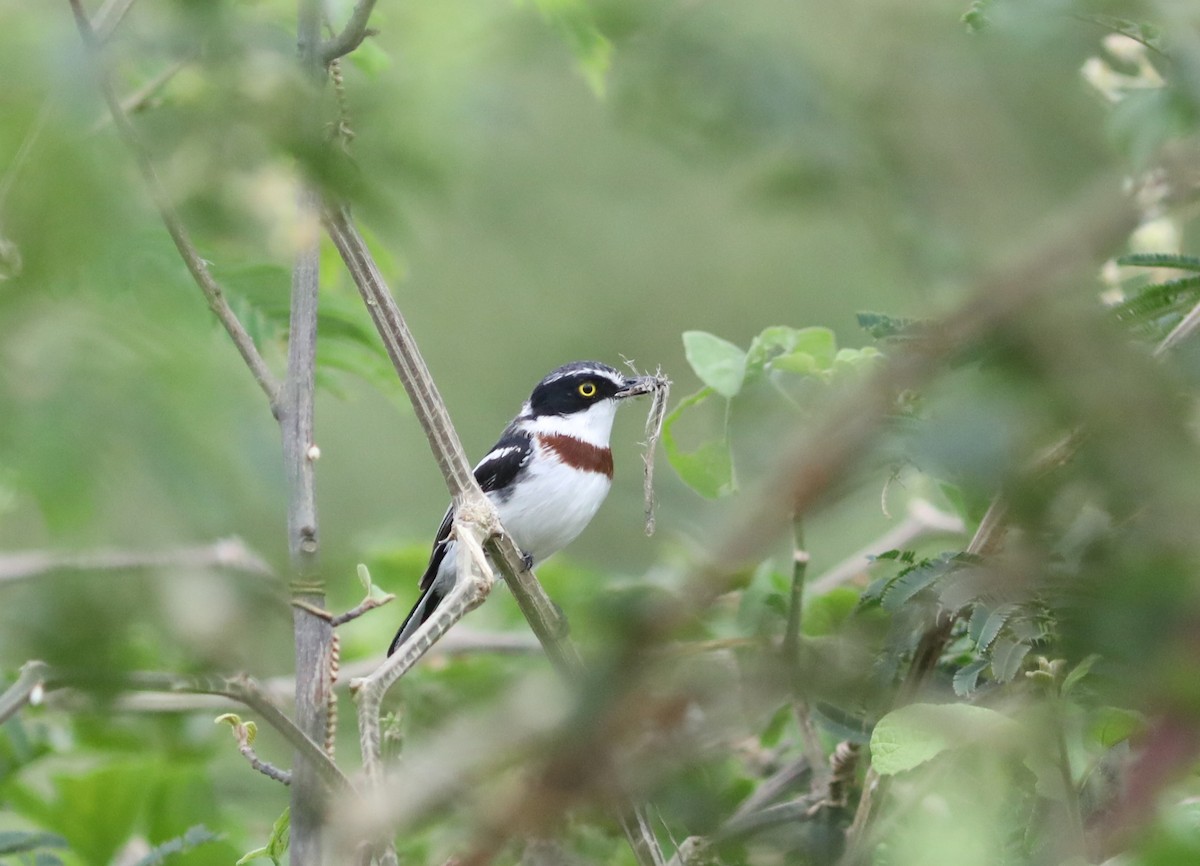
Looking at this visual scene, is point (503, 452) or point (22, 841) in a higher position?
point (22, 841)

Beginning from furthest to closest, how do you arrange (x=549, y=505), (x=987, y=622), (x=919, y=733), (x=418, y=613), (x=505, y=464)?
(x=505, y=464) < (x=549, y=505) < (x=418, y=613) < (x=987, y=622) < (x=919, y=733)

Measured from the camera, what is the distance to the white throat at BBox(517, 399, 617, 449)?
448cm

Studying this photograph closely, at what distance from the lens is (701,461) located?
1842 mm

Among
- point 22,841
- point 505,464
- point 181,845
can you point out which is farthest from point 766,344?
point 505,464

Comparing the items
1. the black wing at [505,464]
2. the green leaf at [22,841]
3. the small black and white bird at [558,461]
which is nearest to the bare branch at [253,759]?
the green leaf at [22,841]

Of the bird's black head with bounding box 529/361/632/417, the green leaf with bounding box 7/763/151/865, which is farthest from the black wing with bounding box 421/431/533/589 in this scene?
the green leaf with bounding box 7/763/151/865

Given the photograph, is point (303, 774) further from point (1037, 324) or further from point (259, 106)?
point (1037, 324)

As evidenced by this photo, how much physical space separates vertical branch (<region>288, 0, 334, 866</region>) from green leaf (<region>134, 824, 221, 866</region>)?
1.71 feet

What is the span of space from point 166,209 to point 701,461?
0.93 meters

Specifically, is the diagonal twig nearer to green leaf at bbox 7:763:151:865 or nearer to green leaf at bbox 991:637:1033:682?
green leaf at bbox 991:637:1033:682

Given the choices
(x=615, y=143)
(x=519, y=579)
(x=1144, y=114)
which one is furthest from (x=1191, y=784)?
(x=615, y=143)

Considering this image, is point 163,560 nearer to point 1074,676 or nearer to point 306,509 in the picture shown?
point 306,509

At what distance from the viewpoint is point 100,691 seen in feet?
2.43

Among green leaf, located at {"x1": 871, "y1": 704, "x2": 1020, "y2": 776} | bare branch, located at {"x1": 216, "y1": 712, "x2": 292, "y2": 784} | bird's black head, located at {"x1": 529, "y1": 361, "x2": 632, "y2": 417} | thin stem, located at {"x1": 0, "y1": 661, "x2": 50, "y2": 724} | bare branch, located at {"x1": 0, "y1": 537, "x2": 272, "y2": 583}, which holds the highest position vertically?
bare branch, located at {"x1": 0, "y1": 537, "x2": 272, "y2": 583}
